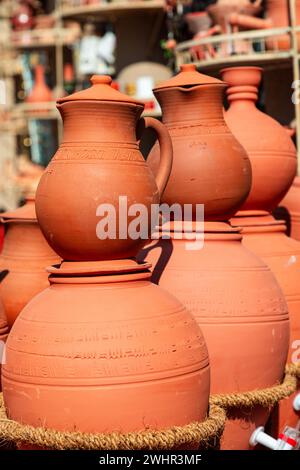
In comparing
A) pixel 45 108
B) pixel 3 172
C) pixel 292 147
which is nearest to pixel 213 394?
pixel 292 147

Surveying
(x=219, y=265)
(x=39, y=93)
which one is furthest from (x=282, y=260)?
(x=39, y=93)

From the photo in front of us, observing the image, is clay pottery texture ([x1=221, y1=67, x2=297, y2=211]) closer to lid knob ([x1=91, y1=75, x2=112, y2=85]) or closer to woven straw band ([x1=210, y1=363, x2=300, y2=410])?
woven straw band ([x1=210, y1=363, x2=300, y2=410])

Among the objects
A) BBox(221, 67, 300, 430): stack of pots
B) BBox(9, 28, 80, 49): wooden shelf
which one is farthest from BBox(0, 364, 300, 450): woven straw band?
BBox(9, 28, 80, 49): wooden shelf

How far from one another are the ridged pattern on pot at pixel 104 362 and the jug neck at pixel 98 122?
0.40 metres

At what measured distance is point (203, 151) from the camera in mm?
3195

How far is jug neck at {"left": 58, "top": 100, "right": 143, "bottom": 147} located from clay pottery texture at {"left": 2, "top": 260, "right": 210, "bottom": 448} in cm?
36

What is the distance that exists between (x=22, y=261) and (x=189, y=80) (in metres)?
0.97

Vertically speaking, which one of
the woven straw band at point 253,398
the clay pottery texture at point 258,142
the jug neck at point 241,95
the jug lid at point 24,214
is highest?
the jug neck at point 241,95

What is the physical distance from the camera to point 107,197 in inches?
102

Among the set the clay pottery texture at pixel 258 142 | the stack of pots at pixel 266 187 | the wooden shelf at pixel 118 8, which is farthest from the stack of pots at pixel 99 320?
the wooden shelf at pixel 118 8

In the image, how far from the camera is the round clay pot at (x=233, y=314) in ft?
9.80

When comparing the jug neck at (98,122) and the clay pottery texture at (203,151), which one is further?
the clay pottery texture at (203,151)

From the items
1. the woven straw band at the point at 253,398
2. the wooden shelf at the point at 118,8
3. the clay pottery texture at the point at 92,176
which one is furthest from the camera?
the wooden shelf at the point at 118,8

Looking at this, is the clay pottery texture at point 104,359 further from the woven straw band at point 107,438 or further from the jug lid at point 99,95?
the jug lid at point 99,95
